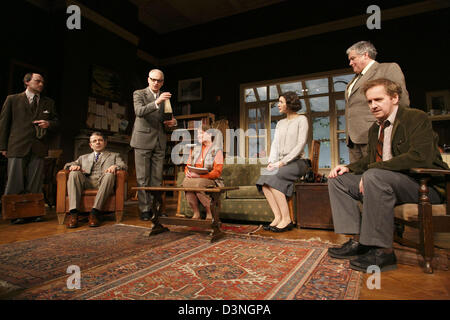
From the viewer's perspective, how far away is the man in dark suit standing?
3.17 metres

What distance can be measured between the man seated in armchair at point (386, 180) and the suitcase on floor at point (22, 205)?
329cm

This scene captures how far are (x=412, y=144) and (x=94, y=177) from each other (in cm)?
316

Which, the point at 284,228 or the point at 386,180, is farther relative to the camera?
the point at 284,228

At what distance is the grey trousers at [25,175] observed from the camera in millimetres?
3164

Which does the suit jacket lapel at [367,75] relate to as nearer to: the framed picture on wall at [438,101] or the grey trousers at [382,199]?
the grey trousers at [382,199]

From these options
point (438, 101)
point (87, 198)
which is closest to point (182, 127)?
point (87, 198)

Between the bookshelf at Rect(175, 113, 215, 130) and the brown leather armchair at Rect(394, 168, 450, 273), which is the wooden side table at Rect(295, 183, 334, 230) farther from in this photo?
the bookshelf at Rect(175, 113, 215, 130)

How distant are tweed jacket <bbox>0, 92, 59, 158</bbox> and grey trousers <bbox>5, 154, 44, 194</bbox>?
0.08 m

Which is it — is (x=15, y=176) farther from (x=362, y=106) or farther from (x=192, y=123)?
(x=192, y=123)

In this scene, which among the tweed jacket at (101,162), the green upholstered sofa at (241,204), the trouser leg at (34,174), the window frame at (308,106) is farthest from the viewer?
the window frame at (308,106)

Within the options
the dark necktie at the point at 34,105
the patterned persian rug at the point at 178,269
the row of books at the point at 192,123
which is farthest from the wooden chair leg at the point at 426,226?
the row of books at the point at 192,123

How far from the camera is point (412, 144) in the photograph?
1500 mm

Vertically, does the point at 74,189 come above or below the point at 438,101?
below

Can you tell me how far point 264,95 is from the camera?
6891 millimetres
